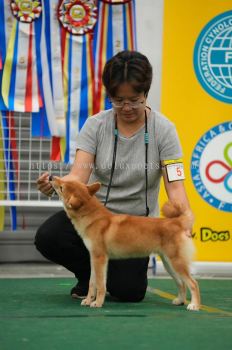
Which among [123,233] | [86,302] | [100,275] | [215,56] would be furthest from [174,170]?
[215,56]

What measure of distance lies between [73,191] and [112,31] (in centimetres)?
251

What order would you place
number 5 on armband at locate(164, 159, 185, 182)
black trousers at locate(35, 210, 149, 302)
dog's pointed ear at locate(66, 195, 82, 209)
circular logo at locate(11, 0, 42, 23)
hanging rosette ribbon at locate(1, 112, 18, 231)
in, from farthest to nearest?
hanging rosette ribbon at locate(1, 112, 18, 231) < circular logo at locate(11, 0, 42, 23) < black trousers at locate(35, 210, 149, 302) < number 5 on armband at locate(164, 159, 185, 182) < dog's pointed ear at locate(66, 195, 82, 209)

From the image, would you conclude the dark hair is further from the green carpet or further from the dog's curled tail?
the green carpet

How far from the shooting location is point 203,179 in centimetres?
630

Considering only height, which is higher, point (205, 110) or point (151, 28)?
point (151, 28)

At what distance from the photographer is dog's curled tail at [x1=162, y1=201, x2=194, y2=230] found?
13.5ft

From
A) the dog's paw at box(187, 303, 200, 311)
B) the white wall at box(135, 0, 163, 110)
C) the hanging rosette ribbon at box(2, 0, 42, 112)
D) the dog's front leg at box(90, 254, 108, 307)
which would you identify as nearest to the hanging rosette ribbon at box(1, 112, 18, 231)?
the hanging rosette ribbon at box(2, 0, 42, 112)

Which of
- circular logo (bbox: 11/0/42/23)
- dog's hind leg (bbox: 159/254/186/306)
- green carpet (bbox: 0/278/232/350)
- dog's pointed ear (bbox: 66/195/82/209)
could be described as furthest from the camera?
circular logo (bbox: 11/0/42/23)

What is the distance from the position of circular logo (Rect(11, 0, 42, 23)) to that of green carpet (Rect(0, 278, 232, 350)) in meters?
2.31

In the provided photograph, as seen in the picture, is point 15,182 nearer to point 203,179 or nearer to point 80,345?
point 203,179

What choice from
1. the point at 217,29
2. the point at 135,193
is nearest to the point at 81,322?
the point at 135,193

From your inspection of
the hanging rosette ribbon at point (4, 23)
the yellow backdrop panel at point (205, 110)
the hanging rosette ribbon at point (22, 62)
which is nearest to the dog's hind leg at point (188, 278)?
the yellow backdrop panel at point (205, 110)

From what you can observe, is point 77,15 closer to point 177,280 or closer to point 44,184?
point 44,184

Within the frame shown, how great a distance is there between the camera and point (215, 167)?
6312mm
